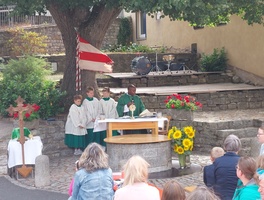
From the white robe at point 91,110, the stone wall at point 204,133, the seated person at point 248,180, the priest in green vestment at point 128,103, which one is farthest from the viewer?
the stone wall at point 204,133

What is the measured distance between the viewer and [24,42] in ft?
84.6

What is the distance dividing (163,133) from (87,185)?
6.50 m

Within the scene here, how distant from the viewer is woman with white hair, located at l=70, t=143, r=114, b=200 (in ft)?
19.8

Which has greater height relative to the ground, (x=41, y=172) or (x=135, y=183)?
(x=135, y=183)

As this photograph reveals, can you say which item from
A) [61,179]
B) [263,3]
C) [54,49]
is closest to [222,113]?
[263,3]

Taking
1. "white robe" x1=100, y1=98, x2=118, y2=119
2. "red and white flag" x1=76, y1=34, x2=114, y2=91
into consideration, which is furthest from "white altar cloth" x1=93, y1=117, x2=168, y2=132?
"red and white flag" x1=76, y1=34, x2=114, y2=91

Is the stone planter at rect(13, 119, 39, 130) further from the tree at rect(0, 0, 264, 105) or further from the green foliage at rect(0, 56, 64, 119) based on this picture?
the tree at rect(0, 0, 264, 105)

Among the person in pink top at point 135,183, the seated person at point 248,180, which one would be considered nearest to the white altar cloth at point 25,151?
the person in pink top at point 135,183

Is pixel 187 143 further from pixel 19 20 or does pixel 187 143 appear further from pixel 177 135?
pixel 19 20

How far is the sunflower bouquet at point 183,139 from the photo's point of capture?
1123 centimetres

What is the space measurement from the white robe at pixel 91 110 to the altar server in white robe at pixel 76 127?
5.9 inches

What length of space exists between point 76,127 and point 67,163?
1.02m

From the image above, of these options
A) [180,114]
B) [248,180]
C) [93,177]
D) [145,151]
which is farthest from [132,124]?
[248,180]

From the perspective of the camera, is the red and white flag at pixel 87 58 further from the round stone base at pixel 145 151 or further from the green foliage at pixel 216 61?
the green foliage at pixel 216 61
